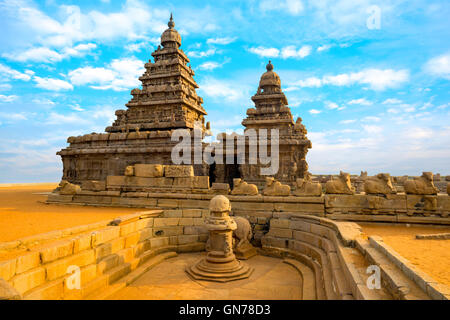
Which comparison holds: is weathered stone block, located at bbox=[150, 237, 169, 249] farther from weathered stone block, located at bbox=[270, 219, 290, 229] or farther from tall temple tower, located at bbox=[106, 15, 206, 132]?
tall temple tower, located at bbox=[106, 15, 206, 132]

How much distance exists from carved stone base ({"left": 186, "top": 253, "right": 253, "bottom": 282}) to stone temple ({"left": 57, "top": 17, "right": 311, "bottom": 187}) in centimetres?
1103

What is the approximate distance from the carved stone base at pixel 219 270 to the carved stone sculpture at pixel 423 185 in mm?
5365

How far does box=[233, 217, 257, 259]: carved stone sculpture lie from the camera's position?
24.3ft

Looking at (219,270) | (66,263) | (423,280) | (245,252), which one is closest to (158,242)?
(219,270)

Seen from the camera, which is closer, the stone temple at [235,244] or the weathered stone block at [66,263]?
the stone temple at [235,244]

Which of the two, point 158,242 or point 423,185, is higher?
point 423,185

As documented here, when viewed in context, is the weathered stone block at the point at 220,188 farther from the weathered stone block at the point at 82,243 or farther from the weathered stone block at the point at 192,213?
the weathered stone block at the point at 82,243

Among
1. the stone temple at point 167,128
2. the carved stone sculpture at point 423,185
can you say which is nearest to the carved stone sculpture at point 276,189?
the carved stone sculpture at point 423,185

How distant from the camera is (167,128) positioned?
20859 millimetres

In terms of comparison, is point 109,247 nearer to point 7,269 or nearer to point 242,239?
point 7,269

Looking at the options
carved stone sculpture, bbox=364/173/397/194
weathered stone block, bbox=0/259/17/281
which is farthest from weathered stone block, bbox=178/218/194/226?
carved stone sculpture, bbox=364/173/397/194

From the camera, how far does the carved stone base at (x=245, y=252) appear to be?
729 cm

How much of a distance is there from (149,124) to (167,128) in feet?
6.27

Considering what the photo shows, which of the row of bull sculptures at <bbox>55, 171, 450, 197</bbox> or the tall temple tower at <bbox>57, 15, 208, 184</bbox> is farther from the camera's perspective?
the tall temple tower at <bbox>57, 15, 208, 184</bbox>
